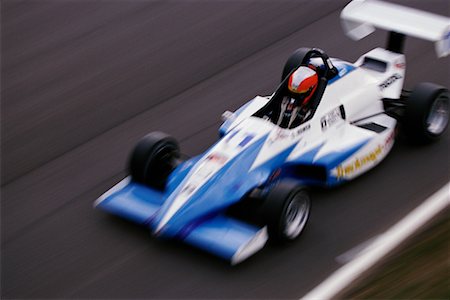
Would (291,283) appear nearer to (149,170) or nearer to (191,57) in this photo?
(149,170)

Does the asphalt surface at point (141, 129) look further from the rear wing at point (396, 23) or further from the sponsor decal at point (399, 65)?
the rear wing at point (396, 23)

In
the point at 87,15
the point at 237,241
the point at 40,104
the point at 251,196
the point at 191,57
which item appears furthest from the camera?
the point at 87,15

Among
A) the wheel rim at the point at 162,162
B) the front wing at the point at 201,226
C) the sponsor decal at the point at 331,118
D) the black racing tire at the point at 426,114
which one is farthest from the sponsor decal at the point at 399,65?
the front wing at the point at 201,226

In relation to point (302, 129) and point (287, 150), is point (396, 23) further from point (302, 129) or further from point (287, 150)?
point (287, 150)

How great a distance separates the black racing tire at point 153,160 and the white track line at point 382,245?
1.96 metres

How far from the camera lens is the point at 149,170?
7.66 meters

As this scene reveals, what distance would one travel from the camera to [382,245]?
684cm

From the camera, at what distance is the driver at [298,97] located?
7.87 meters

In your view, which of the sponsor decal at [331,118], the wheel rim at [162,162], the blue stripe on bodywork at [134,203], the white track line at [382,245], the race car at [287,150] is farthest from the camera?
the sponsor decal at [331,118]

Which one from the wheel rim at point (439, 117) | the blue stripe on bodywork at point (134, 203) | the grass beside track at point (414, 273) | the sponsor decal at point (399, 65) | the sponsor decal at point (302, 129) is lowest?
the grass beside track at point (414, 273)

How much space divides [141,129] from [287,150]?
7.58ft

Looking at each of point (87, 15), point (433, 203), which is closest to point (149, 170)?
point (433, 203)

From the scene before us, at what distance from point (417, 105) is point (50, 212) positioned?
3.81m

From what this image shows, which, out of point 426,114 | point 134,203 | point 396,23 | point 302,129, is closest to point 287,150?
point 302,129
